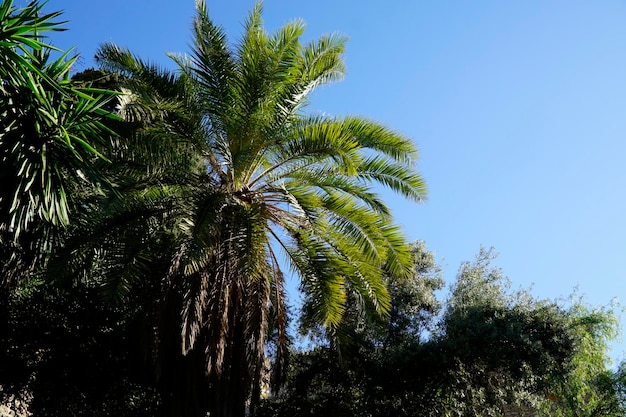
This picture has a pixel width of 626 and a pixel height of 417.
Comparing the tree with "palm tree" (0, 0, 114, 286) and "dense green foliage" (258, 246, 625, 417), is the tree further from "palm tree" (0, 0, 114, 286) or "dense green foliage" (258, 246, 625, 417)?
"palm tree" (0, 0, 114, 286)

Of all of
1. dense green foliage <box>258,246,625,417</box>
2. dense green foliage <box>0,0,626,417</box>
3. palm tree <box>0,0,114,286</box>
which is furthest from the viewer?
dense green foliage <box>258,246,625,417</box>

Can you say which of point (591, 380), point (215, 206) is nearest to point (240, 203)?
point (215, 206)

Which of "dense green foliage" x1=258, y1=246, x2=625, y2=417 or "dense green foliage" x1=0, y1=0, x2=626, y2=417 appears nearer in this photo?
"dense green foliage" x1=0, y1=0, x2=626, y2=417

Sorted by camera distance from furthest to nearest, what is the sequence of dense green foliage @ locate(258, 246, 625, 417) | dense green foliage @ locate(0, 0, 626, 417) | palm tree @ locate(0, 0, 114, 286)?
dense green foliage @ locate(258, 246, 625, 417)
dense green foliage @ locate(0, 0, 626, 417)
palm tree @ locate(0, 0, 114, 286)

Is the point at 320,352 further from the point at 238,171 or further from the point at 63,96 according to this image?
the point at 63,96

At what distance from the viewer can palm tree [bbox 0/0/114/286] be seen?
23.9ft

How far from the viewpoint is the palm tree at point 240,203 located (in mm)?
10164

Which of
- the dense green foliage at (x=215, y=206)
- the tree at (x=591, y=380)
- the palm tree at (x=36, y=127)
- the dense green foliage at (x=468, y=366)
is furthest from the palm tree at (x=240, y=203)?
the tree at (x=591, y=380)

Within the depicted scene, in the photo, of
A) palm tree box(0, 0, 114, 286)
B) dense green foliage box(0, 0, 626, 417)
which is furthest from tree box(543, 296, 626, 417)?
palm tree box(0, 0, 114, 286)

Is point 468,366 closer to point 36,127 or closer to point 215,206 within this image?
point 215,206

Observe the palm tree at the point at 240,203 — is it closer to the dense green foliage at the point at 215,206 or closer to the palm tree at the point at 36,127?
the dense green foliage at the point at 215,206

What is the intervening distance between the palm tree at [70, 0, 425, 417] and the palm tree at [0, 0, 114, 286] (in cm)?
176

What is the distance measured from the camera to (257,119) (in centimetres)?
1033

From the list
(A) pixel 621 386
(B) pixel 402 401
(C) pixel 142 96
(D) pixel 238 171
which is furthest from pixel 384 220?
(A) pixel 621 386
